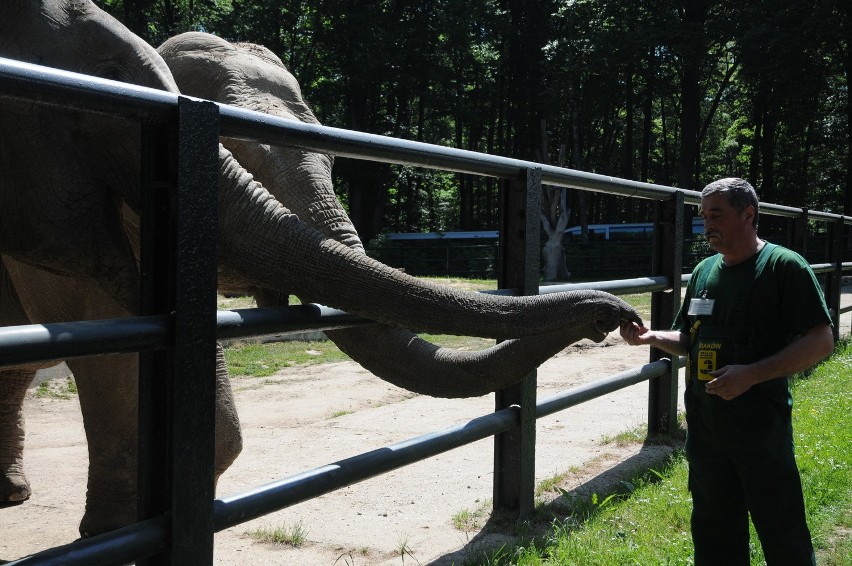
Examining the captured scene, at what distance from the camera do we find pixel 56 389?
9156mm

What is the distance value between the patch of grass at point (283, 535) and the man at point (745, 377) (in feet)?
5.73

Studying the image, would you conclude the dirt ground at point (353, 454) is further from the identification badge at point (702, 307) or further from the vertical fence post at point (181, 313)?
the identification badge at point (702, 307)

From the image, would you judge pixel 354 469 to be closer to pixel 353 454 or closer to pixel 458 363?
pixel 458 363

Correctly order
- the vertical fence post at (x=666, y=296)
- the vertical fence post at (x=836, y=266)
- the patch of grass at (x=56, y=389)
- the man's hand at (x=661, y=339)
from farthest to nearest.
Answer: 1. the vertical fence post at (x=836, y=266)
2. the patch of grass at (x=56, y=389)
3. the vertical fence post at (x=666, y=296)
4. the man's hand at (x=661, y=339)

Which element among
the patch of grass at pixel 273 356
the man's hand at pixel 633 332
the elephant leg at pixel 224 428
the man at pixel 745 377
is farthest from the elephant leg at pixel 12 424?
the patch of grass at pixel 273 356

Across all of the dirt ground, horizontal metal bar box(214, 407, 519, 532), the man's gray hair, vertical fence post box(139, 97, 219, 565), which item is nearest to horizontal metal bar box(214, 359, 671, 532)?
horizontal metal bar box(214, 407, 519, 532)

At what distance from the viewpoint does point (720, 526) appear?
336cm

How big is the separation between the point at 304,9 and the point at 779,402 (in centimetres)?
3792

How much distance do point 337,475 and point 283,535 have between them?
4.43 ft

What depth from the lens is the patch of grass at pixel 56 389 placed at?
29.0 feet

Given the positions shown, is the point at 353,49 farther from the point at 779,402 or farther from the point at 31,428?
the point at 779,402

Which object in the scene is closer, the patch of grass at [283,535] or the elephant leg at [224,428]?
the elephant leg at [224,428]

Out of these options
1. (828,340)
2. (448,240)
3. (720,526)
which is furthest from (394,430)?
(448,240)

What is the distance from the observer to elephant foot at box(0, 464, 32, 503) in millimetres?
4938
